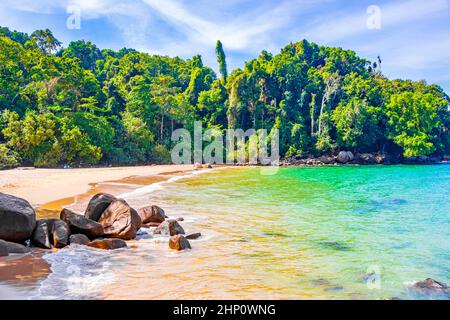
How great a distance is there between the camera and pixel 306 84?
6103 cm

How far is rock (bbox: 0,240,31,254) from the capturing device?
6950 mm

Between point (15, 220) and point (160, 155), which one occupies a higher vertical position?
point (160, 155)

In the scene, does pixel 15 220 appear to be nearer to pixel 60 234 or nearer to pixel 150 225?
pixel 60 234

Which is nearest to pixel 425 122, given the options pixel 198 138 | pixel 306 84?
pixel 306 84

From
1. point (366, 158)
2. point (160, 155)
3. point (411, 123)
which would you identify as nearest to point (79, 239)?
point (160, 155)

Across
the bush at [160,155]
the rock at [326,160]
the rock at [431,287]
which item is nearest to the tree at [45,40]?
the bush at [160,155]

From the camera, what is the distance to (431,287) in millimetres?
6191

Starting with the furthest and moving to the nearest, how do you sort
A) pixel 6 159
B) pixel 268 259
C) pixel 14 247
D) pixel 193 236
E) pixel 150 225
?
1. pixel 6 159
2. pixel 150 225
3. pixel 193 236
4. pixel 268 259
5. pixel 14 247

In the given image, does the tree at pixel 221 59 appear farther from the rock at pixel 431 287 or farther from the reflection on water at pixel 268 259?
the rock at pixel 431 287

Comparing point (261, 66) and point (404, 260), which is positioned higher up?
point (261, 66)

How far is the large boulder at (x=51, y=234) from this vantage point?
7746 mm

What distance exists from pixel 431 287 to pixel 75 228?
301 inches
